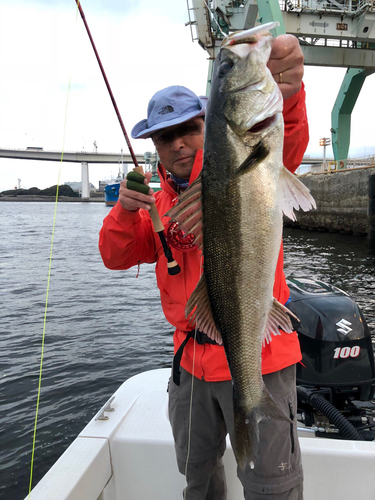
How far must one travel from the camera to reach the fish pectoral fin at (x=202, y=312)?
2.13 meters

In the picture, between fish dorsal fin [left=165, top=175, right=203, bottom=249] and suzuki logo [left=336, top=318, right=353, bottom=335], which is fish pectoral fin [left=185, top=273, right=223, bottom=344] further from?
suzuki logo [left=336, top=318, right=353, bottom=335]

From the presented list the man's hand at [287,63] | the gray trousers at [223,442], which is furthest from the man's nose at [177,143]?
the gray trousers at [223,442]

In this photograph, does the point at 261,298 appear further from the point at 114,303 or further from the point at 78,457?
the point at 114,303

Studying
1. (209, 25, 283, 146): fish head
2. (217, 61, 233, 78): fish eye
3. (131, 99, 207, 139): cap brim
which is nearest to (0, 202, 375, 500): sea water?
(131, 99, 207, 139): cap brim

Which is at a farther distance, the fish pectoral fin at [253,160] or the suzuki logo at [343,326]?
the suzuki logo at [343,326]

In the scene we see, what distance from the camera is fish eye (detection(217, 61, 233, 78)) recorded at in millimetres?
1869

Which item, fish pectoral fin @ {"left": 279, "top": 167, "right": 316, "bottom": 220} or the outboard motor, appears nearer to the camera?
fish pectoral fin @ {"left": 279, "top": 167, "right": 316, "bottom": 220}

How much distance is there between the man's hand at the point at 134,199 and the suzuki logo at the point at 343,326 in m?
2.32

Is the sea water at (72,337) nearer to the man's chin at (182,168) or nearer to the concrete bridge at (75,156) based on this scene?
the man's chin at (182,168)

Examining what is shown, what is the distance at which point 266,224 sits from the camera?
6.24 feet

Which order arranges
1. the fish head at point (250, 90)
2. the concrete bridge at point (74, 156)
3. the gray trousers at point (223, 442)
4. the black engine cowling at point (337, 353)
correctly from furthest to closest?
1. the concrete bridge at point (74, 156)
2. the black engine cowling at point (337, 353)
3. the gray trousers at point (223, 442)
4. the fish head at point (250, 90)

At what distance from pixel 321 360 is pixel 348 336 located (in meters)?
0.35

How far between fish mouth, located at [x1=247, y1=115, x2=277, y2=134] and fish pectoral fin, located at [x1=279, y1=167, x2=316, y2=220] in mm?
232

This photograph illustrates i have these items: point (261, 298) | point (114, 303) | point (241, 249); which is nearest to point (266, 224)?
point (241, 249)
